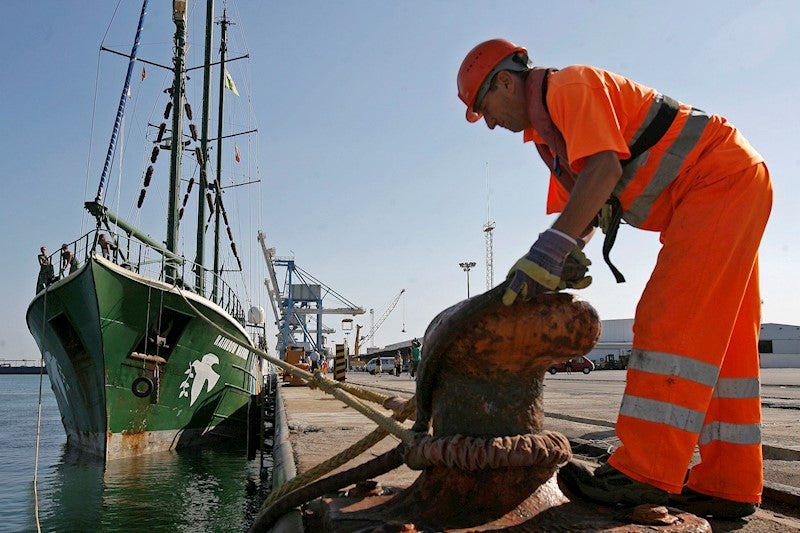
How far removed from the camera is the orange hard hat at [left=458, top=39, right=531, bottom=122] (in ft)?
6.15

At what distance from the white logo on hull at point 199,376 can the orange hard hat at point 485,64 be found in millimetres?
10830

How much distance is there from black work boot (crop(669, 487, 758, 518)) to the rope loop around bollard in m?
0.58

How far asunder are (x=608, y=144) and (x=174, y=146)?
1439cm

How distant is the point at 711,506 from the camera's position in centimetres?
184

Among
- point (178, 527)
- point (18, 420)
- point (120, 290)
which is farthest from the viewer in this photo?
point (18, 420)

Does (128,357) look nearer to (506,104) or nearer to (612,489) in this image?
(506,104)

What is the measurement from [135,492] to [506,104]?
8.22 metres

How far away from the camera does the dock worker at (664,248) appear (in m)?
1.60

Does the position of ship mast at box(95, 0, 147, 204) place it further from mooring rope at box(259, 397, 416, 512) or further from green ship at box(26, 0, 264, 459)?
mooring rope at box(259, 397, 416, 512)

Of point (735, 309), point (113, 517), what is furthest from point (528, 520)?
point (113, 517)

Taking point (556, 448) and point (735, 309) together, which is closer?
point (556, 448)

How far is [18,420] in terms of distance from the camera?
2556 cm

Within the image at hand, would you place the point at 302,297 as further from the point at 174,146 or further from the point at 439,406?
the point at 439,406

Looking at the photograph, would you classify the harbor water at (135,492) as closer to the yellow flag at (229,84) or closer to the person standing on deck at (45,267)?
the person standing on deck at (45,267)
